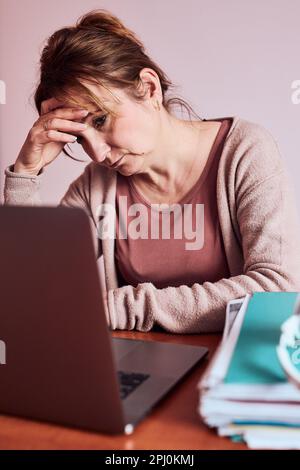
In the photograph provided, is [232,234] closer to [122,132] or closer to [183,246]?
[183,246]

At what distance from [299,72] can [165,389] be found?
1449 mm

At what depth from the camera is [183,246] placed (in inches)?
49.9

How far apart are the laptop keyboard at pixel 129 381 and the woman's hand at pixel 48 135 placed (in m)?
0.64

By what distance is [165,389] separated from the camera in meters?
0.64

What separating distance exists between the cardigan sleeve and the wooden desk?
259mm

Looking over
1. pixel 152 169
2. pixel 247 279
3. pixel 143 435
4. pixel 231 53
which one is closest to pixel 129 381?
pixel 143 435

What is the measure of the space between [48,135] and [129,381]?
759 mm

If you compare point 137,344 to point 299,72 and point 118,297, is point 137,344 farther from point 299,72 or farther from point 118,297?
point 299,72

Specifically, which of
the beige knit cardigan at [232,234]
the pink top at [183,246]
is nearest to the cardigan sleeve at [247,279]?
the beige knit cardigan at [232,234]

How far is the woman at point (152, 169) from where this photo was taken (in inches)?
42.6

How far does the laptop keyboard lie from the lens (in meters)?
0.62

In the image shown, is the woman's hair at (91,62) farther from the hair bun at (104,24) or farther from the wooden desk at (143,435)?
the wooden desk at (143,435)

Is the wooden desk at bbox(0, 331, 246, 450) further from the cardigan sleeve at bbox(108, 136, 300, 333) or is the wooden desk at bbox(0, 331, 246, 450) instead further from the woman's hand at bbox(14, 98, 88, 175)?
the woman's hand at bbox(14, 98, 88, 175)
